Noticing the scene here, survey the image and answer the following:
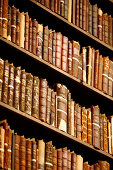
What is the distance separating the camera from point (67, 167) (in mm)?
2912

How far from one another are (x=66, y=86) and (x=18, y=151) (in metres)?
0.64

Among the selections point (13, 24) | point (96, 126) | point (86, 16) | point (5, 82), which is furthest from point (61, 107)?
point (86, 16)

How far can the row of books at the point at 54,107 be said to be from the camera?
2.80m

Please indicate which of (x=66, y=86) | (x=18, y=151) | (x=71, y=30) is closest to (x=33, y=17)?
(x=71, y=30)

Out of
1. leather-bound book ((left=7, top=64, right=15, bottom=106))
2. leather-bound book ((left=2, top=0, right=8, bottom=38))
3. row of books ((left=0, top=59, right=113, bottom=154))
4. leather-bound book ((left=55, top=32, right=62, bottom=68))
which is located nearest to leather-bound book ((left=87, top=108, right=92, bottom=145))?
row of books ((left=0, top=59, right=113, bottom=154))

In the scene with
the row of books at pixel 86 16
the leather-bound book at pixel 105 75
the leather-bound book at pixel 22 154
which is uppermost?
the row of books at pixel 86 16

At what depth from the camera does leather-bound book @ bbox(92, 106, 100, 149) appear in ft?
10.2

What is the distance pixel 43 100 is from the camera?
292cm

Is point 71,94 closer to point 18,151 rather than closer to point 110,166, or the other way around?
point 110,166

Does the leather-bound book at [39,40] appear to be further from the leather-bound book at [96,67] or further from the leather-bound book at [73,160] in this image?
the leather-bound book at [73,160]

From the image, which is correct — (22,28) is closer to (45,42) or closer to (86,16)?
(45,42)

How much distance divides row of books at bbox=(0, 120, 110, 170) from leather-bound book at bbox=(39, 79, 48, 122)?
0.13 meters

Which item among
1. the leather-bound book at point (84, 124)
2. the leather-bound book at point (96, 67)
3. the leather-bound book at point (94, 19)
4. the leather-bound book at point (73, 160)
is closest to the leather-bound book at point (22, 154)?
the leather-bound book at point (73, 160)

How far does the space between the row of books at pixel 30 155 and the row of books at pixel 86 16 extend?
773mm
